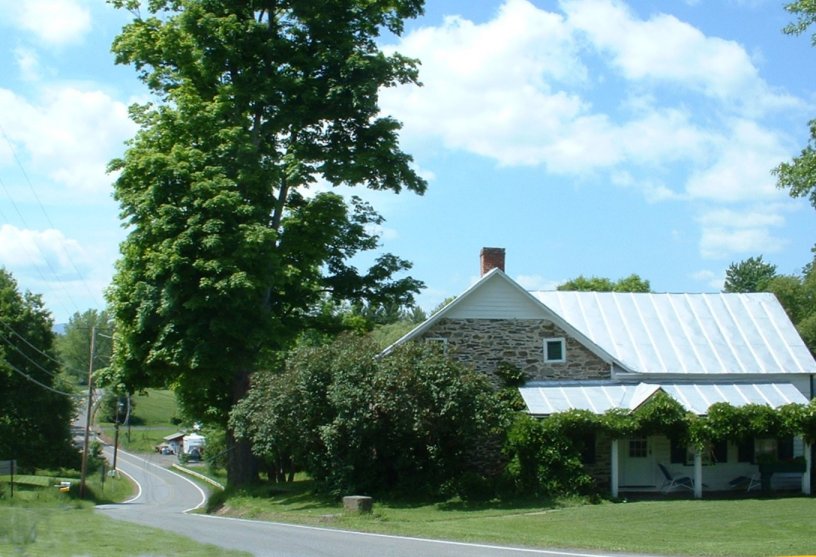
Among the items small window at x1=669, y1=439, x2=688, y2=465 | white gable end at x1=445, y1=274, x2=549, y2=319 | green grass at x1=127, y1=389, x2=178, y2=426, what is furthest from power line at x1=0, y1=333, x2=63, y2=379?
green grass at x1=127, y1=389, x2=178, y2=426

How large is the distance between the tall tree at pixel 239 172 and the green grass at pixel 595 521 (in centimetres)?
545

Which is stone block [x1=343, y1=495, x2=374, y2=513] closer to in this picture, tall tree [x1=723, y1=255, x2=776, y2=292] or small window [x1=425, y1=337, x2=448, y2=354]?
small window [x1=425, y1=337, x2=448, y2=354]

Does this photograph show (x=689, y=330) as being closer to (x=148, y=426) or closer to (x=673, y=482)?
(x=673, y=482)

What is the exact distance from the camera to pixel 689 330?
3353cm

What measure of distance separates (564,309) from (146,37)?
57.1 feet

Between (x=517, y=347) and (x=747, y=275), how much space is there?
5951 centimetres

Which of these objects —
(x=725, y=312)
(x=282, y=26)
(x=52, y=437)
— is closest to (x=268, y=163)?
(x=282, y=26)

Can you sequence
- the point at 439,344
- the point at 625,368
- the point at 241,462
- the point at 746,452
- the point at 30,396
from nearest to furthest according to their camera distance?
1. the point at 439,344
2. the point at 746,452
3. the point at 625,368
4. the point at 241,462
5. the point at 30,396

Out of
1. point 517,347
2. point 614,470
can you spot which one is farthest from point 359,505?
point 517,347

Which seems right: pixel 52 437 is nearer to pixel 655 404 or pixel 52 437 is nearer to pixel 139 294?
pixel 139 294

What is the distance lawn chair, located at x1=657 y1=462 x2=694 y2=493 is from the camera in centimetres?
2983

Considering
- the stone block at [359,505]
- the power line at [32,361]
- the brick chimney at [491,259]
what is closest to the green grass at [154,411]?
the power line at [32,361]

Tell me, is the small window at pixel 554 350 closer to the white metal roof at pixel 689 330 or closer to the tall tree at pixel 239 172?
the white metal roof at pixel 689 330

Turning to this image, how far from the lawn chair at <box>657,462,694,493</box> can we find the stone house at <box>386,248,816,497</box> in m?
0.05
